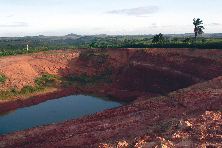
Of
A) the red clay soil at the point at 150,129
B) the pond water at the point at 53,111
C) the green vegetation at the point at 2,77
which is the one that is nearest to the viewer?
the red clay soil at the point at 150,129

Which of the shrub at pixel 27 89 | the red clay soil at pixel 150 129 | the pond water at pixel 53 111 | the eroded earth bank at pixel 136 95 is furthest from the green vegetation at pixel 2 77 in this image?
the red clay soil at pixel 150 129

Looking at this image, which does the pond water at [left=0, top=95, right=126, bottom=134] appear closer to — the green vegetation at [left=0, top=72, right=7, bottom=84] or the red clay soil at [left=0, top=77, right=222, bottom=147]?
the red clay soil at [left=0, top=77, right=222, bottom=147]

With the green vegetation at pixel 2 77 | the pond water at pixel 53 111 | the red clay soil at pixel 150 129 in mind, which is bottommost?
the pond water at pixel 53 111

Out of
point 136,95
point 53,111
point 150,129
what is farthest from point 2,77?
point 150,129

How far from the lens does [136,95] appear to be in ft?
72.6

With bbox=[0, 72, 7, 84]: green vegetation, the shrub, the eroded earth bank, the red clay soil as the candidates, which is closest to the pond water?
the eroded earth bank

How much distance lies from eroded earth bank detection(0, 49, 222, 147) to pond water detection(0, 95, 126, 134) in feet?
4.78

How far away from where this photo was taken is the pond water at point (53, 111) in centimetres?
1614

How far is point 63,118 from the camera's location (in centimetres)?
1708

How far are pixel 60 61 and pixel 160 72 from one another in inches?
747

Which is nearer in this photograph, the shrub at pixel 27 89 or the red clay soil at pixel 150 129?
the red clay soil at pixel 150 129

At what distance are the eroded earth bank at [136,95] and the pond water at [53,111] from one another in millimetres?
1458

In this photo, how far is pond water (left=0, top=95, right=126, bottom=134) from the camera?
16141mm

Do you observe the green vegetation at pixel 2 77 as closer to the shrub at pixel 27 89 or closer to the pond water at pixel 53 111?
the shrub at pixel 27 89
